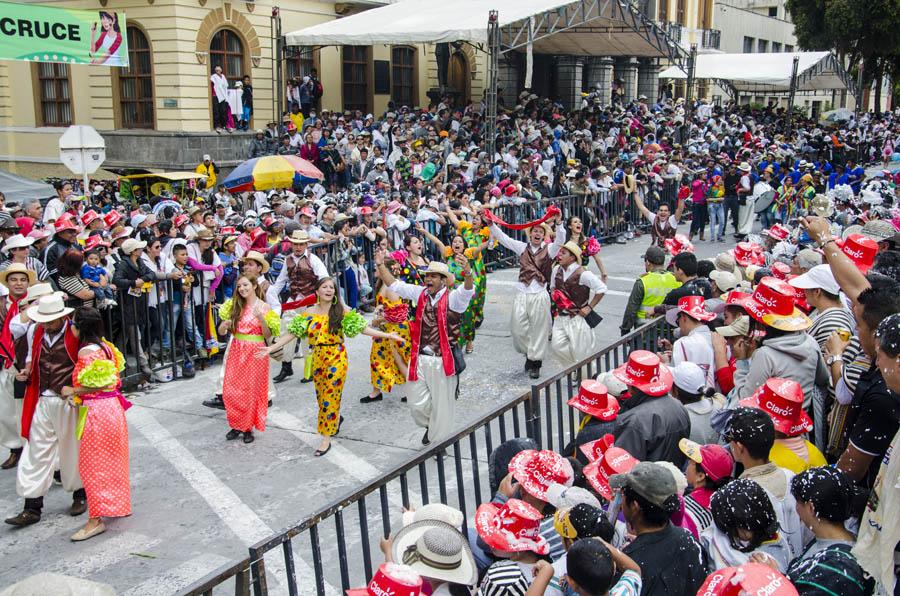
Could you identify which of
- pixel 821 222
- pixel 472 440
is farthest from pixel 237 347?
pixel 821 222

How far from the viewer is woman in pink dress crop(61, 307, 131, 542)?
6172 millimetres

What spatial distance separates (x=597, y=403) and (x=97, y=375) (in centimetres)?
348

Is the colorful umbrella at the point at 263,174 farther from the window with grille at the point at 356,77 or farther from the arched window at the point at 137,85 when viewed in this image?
the window with grille at the point at 356,77

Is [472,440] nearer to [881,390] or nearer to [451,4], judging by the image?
[881,390]

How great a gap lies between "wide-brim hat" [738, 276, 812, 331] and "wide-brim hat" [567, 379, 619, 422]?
3.36 ft

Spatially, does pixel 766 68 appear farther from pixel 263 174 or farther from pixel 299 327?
pixel 299 327

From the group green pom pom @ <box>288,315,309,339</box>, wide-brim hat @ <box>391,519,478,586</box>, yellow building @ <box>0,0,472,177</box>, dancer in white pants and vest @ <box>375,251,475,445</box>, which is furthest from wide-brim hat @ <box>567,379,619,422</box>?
yellow building @ <box>0,0,472,177</box>

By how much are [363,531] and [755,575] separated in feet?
6.88

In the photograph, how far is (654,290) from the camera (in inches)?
324

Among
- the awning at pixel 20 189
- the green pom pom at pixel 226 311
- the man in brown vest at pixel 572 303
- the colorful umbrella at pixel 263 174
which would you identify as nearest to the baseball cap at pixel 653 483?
the green pom pom at pixel 226 311

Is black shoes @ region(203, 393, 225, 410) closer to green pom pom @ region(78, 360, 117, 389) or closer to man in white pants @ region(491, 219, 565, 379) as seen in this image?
green pom pom @ region(78, 360, 117, 389)

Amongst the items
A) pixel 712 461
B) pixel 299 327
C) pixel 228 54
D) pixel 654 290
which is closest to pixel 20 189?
pixel 299 327

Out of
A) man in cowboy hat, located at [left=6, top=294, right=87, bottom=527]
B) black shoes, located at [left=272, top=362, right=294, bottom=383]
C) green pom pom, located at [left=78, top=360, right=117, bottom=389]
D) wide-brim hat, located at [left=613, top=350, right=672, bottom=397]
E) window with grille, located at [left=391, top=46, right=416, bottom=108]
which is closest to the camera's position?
wide-brim hat, located at [left=613, top=350, right=672, bottom=397]

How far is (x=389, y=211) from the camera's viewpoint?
13070 millimetres
